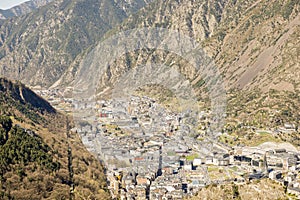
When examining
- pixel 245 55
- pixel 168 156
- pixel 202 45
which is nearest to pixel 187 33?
pixel 202 45

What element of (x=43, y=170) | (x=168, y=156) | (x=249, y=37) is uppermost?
(x=249, y=37)

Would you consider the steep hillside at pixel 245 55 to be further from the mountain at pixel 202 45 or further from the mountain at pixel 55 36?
the mountain at pixel 55 36

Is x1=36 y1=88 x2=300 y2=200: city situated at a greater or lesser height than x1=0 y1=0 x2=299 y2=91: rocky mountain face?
lesser

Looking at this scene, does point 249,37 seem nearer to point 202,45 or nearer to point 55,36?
point 202,45

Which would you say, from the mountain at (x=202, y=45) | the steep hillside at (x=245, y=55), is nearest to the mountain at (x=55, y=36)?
the mountain at (x=202, y=45)

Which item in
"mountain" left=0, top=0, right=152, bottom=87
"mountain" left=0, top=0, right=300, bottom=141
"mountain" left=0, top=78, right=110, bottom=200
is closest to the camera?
"mountain" left=0, top=78, right=110, bottom=200

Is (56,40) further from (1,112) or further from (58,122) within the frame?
(1,112)

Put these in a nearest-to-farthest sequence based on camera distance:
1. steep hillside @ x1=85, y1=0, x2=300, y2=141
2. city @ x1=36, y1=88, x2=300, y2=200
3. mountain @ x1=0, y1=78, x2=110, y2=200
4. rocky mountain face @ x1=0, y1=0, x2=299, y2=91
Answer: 1. mountain @ x1=0, y1=78, x2=110, y2=200
2. city @ x1=36, y1=88, x2=300, y2=200
3. steep hillside @ x1=85, y1=0, x2=300, y2=141
4. rocky mountain face @ x1=0, y1=0, x2=299, y2=91

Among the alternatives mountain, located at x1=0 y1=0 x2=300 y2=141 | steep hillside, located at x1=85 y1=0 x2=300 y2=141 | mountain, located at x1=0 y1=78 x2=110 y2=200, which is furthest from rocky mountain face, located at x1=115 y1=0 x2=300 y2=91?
mountain, located at x1=0 y1=78 x2=110 y2=200

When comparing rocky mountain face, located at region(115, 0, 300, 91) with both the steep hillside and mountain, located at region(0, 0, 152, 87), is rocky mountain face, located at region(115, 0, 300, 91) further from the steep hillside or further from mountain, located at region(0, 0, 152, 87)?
mountain, located at region(0, 0, 152, 87)
